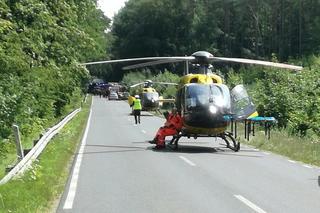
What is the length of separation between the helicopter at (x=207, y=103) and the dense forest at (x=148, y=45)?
3.50 metres

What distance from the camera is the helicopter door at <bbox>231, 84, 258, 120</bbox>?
21119mm

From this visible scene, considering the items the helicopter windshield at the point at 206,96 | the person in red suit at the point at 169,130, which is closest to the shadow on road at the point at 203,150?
the person in red suit at the point at 169,130

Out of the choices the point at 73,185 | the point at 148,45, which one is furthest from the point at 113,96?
the point at 73,185

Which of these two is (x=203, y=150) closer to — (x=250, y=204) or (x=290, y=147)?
(x=290, y=147)

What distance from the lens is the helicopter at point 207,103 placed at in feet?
65.7

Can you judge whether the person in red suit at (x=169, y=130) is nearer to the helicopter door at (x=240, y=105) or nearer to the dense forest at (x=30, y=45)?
the helicopter door at (x=240, y=105)

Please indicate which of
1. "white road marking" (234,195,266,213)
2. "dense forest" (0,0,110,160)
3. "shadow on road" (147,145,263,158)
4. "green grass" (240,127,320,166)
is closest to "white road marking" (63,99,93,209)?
"dense forest" (0,0,110,160)

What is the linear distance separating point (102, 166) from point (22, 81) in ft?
29.7

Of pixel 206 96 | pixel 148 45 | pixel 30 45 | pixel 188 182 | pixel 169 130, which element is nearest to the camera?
pixel 188 182

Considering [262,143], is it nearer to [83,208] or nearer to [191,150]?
[191,150]

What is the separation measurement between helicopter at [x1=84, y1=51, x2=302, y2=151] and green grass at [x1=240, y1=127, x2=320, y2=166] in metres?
1.27

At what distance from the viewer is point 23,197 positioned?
9.98m

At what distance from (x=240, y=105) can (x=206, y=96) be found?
148 centimetres

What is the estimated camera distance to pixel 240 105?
832 inches
